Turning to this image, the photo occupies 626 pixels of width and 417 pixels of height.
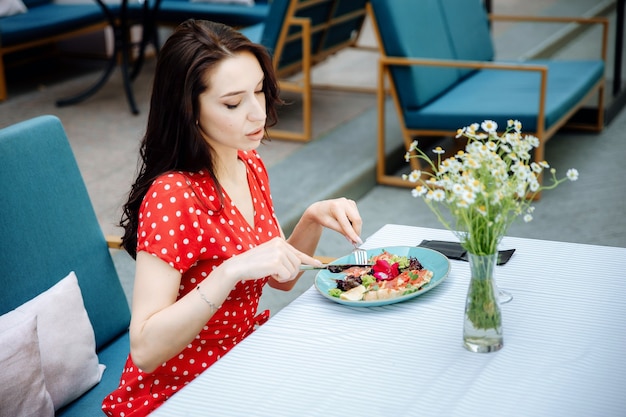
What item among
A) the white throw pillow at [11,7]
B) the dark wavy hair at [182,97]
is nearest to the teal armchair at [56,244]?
the dark wavy hair at [182,97]

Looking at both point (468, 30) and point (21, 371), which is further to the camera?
point (468, 30)

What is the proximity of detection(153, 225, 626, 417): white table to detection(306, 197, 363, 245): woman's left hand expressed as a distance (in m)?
0.19

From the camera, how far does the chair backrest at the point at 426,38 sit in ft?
14.6

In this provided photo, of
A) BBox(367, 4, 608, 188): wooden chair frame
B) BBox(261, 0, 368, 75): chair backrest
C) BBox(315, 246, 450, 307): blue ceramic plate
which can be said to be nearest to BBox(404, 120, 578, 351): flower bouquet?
BBox(315, 246, 450, 307): blue ceramic plate

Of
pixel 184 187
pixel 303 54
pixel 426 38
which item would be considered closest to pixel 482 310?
pixel 184 187

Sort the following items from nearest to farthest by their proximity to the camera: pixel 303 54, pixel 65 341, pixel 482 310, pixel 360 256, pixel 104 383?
pixel 482 310, pixel 360 256, pixel 65 341, pixel 104 383, pixel 303 54

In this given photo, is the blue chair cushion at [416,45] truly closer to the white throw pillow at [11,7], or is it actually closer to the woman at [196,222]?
the woman at [196,222]

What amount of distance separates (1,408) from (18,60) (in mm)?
5696

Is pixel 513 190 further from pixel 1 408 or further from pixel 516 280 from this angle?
pixel 1 408

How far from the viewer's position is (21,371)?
1.82 m

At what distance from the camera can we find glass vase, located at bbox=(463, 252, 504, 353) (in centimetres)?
146

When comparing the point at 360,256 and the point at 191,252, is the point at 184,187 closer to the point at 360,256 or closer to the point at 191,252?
the point at 191,252

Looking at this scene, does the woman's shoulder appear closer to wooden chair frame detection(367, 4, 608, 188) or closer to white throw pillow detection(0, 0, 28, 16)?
wooden chair frame detection(367, 4, 608, 188)

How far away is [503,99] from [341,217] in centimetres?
279
